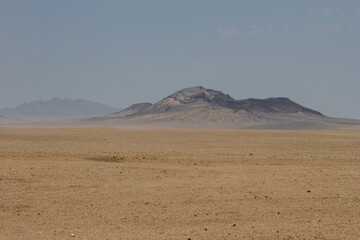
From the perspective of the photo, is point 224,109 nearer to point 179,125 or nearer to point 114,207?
point 179,125

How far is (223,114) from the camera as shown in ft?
302

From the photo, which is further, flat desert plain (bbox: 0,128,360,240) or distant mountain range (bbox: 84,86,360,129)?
distant mountain range (bbox: 84,86,360,129)

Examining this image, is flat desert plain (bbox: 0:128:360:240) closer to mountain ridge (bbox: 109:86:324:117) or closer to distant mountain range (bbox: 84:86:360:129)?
distant mountain range (bbox: 84:86:360:129)

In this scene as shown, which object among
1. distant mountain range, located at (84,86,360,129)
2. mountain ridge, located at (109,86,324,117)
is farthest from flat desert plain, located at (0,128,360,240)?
mountain ridge, located at (109,86,324,117)

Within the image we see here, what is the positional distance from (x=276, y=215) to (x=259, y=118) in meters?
79.8

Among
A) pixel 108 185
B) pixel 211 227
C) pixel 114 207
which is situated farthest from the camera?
pixel 108 185

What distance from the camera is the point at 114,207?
414 inches

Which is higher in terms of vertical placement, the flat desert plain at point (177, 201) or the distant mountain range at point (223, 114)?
the distant mountain range at point (223, 114)

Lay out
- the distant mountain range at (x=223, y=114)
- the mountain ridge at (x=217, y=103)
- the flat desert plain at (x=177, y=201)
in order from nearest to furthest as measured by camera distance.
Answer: the flat desert plain at (x=177, y=201) → the distant mountain range at (x=223, y=114) → the mountain ridge at (x=217, y=103)

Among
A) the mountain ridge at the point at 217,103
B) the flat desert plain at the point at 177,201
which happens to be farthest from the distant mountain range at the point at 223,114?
the flat desert plain at the point at 177,201

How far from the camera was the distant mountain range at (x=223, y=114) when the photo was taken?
270 feet

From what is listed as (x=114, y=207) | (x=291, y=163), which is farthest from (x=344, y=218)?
(x=291, y=163)

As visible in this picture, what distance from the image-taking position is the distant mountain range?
270ft

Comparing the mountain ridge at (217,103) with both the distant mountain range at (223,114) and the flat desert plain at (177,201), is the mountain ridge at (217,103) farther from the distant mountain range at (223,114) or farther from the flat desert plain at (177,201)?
the flat desert plain at (177,201)
